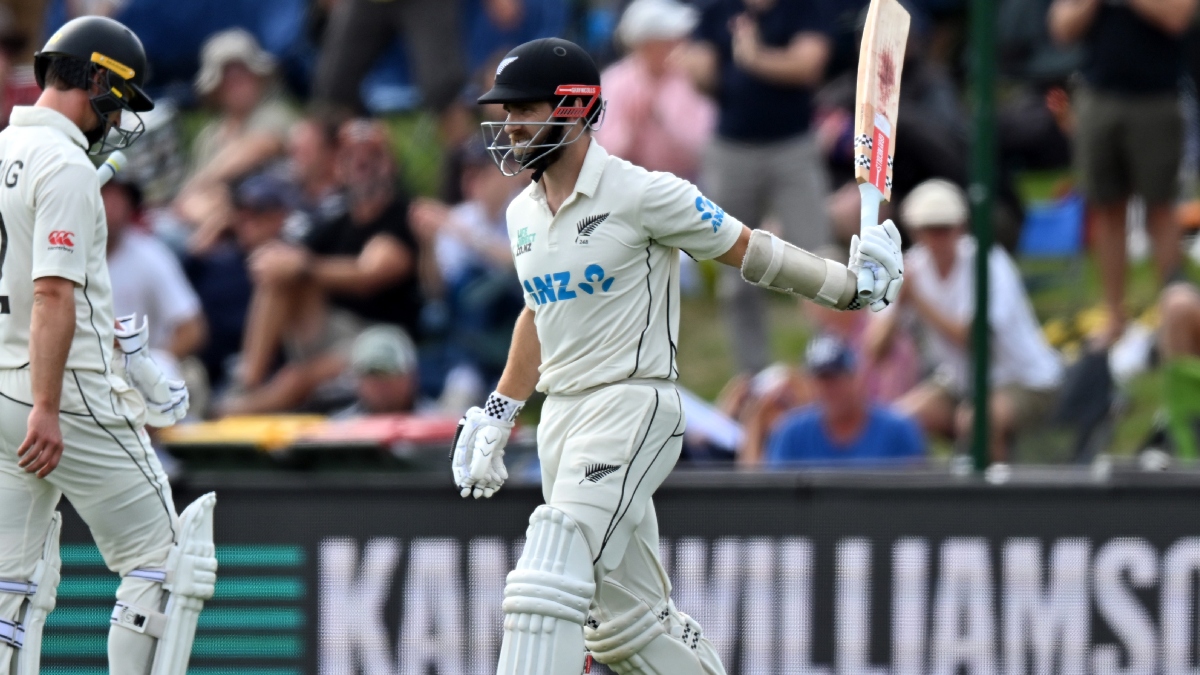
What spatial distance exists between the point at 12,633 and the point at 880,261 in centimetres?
295

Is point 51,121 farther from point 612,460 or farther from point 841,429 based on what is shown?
point 841,429

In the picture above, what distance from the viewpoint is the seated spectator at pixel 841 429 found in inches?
325

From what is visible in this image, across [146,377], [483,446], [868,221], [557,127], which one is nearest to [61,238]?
[146,377]

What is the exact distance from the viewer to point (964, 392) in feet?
29.2

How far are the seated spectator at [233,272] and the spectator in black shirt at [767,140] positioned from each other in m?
2.64

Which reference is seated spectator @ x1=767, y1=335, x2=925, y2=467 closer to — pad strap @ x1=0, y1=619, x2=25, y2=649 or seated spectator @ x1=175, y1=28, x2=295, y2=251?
pad strap @ x1=0, y1=619, x2=25, y2=649

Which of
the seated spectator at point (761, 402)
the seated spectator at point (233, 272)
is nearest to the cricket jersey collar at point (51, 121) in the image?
the seated spectator at point (761, 402)

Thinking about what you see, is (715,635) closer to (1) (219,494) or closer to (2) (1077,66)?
(1) (219,494)

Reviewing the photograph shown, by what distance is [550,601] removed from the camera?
200 inches

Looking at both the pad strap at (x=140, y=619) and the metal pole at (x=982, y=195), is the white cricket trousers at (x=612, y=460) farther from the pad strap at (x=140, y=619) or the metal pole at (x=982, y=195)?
the metal pole at (x=982, y=195)

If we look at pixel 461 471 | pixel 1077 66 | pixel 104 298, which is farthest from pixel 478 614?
pixel 1077 66

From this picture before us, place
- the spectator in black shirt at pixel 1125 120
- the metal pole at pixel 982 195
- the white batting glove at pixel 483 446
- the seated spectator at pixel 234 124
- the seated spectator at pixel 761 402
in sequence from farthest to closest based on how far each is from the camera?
the seated spectator at pixel 234 124 → the spectator in black shirt at pixel 1125 120 → the seated spectator at pixel 761 402 → the metal pole at pixel 982 195 → the white batting glove at pixel 483 446

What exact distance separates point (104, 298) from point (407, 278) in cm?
425

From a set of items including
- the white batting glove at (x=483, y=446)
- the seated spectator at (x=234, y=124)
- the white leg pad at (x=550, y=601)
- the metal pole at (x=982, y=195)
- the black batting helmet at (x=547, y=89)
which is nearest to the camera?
the white leg pad at (x=550, y=601)
